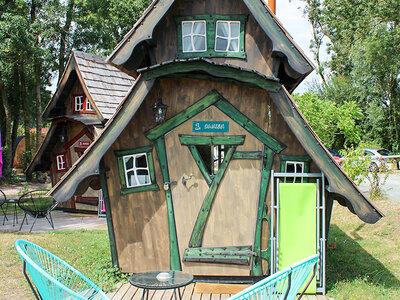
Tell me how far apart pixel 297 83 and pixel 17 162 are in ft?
117

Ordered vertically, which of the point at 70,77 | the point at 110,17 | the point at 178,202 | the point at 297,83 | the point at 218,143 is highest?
the point at 110,17

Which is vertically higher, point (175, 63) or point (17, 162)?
point (175, 63)

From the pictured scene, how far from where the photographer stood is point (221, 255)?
7203 mm

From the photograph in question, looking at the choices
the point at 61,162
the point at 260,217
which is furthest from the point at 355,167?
the point at 61,162

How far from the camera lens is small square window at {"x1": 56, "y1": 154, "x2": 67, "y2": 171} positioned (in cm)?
1543

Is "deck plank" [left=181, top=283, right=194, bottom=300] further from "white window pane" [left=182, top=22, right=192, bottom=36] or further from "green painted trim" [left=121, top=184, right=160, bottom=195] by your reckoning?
"white window pane" [left=182, top=22, right=192, bottom=36]

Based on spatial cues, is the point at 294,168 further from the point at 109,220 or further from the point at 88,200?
the point at 88,200

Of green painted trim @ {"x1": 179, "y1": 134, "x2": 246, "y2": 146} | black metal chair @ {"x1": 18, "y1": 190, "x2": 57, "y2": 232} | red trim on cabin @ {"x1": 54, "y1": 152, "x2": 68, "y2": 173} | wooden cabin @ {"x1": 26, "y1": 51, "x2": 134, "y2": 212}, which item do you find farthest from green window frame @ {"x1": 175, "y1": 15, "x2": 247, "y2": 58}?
red trim on cabin @ {"x1": 54, "y1": 152, "x2": 68, "y2": 173}

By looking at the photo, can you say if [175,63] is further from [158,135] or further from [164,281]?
[164,281]

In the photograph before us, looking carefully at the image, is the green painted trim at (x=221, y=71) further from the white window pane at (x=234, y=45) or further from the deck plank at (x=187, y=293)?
the deck plank at (x=187, y=293)

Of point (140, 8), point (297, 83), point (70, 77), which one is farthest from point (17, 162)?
point (297, 83)

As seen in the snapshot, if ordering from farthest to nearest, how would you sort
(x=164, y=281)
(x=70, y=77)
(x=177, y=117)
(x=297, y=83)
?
(x=70, y=77) < (x=297, y=83) < (x=177, y=117) < (x=164, y=281)

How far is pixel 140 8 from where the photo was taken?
27438 millimetres

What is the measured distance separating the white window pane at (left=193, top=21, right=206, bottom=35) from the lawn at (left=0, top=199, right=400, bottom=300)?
4.61 metres
